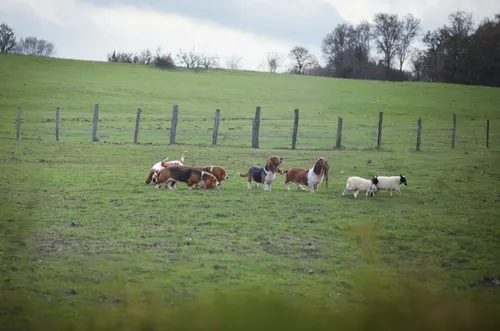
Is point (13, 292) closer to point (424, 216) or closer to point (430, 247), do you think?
point (430, 247)

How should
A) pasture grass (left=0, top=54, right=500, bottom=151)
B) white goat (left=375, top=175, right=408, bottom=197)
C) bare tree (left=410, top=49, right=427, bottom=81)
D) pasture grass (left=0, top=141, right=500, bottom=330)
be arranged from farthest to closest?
1. bare tree (left=410, top=49, right=427, bottom=81)
2. pasture grass (left=0, top=54, right=500, bottom=151)
3. white goat (left=375, top=175, right=408, bottom=197)
4. pasture grass (left=0, top=141, right=500, bottom=330)

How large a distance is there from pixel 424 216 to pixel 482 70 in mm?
72613

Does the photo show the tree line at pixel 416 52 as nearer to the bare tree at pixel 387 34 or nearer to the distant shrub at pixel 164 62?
the bare tree at pixel 387 34

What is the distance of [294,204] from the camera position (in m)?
14.0

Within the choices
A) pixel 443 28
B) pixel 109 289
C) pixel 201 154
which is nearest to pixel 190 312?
pixel 109 289

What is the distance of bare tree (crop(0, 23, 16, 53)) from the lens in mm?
66938

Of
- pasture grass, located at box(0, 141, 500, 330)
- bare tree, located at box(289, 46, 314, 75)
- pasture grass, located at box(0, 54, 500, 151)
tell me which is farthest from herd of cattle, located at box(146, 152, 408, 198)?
bare tree, located at box(289, 46, 314, 75)

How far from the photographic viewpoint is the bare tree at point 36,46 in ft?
309

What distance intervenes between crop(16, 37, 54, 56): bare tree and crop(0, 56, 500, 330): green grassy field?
73480 millimetres

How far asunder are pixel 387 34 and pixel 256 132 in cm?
7936

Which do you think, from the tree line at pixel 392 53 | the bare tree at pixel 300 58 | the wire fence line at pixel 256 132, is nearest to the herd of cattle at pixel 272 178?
the wire fence line at pixel 256 132

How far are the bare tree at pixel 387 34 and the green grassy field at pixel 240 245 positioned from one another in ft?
259

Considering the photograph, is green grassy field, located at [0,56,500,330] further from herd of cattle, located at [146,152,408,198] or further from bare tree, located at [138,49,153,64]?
bare tree, located at [138,49,153,64]

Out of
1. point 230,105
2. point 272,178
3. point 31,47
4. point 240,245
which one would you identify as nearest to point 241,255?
point 240,245
